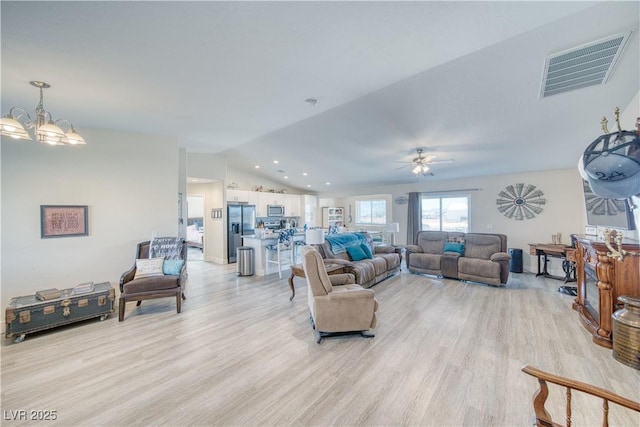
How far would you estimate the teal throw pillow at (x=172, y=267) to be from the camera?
3.68 meters

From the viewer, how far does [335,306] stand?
275 centimetres

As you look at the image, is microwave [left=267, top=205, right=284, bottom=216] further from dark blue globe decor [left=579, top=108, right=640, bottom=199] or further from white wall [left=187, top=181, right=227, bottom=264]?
dark blue globe decor [left=579, top=108, right=640, bottom=199]

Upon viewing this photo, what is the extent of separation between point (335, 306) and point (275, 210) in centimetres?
626

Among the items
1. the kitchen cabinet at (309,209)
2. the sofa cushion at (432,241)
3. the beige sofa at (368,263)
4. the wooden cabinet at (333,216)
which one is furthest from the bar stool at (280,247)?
the wooden cabinet at (333,216)

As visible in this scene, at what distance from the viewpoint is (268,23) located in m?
1.82

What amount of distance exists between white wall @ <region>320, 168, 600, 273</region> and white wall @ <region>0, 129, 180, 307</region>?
6.98m

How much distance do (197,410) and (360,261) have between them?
11.6ft

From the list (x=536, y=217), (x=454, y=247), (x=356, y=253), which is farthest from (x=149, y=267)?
(x=536, y=217)

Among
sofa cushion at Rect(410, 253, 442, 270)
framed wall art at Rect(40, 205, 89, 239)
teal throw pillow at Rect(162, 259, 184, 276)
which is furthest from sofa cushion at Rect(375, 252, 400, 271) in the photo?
framed wall art at Rect(40, 205, 89, 239)

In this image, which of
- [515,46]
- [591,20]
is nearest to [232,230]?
[515,46]

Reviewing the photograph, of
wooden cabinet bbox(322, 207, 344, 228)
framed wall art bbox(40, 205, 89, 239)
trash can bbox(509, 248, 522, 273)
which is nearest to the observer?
framed wall art bbox(40, 205, 89, 239)

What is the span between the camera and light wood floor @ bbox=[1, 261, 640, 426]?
1.76m

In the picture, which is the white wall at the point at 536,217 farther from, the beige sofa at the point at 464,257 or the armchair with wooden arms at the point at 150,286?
the armchair with wooden arms at the point at 150,286

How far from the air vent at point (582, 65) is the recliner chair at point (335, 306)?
120 inches
